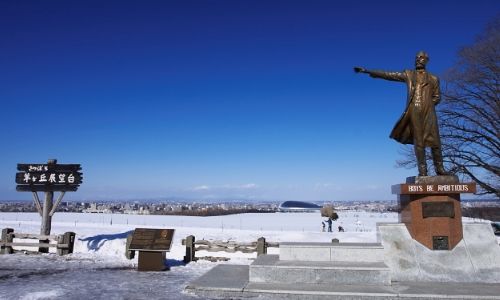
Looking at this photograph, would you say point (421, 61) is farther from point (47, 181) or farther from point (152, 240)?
point (47, 181)

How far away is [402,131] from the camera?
10.3 meters

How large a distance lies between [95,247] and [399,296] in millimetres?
14130

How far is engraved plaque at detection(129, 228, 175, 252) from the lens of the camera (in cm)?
1279

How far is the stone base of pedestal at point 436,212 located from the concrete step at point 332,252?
39.8 inches

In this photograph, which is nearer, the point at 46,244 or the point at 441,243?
the point at 441,243

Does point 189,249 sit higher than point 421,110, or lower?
lower

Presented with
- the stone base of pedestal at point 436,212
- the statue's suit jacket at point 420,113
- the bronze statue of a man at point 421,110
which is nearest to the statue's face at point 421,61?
the bronze statue of a man at point 421,110

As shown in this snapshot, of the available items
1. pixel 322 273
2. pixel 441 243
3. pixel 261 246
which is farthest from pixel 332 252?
pixel 261 246

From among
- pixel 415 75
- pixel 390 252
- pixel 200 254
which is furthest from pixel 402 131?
pixel 200 254

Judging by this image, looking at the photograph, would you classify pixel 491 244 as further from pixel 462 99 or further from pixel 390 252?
pixel 462 99

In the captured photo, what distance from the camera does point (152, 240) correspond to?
13.1 meters

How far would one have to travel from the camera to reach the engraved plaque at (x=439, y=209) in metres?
9.18

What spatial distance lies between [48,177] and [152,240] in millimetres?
7936

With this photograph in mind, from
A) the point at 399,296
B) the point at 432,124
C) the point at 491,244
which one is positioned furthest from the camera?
the point at 432,124
